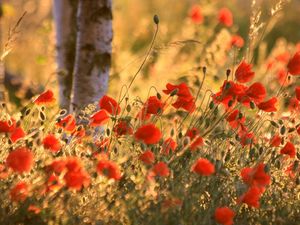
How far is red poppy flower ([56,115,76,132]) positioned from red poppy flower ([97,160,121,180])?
485mm

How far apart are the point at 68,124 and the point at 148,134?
1.39 feet

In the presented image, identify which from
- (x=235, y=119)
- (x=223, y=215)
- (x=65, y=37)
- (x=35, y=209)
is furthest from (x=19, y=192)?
(x=65, y=37)

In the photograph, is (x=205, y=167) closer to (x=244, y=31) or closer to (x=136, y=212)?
(x=136, y=212)

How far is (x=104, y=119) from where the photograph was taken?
3064 mm

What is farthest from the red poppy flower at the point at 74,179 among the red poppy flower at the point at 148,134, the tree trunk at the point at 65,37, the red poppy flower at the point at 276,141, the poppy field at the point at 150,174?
the tree trunk at the point at 65,37

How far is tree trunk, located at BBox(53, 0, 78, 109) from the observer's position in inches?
203

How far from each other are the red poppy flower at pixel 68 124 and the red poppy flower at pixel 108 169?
19.1 inches

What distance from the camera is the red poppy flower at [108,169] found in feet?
8.34

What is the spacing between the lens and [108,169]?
255cm

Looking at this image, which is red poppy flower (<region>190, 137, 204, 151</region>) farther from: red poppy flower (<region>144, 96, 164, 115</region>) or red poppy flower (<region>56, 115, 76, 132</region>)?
red poppy flower (<region>56, 115, 76, 132</region>)

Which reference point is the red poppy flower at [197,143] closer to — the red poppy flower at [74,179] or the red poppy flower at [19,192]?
the red poppy flower at [74,179]

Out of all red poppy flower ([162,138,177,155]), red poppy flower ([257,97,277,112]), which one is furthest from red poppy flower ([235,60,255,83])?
red poppy flower ([162,138,177,155])

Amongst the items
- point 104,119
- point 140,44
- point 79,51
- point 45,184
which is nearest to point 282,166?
point 104,119

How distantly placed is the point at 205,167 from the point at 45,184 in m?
0.57
